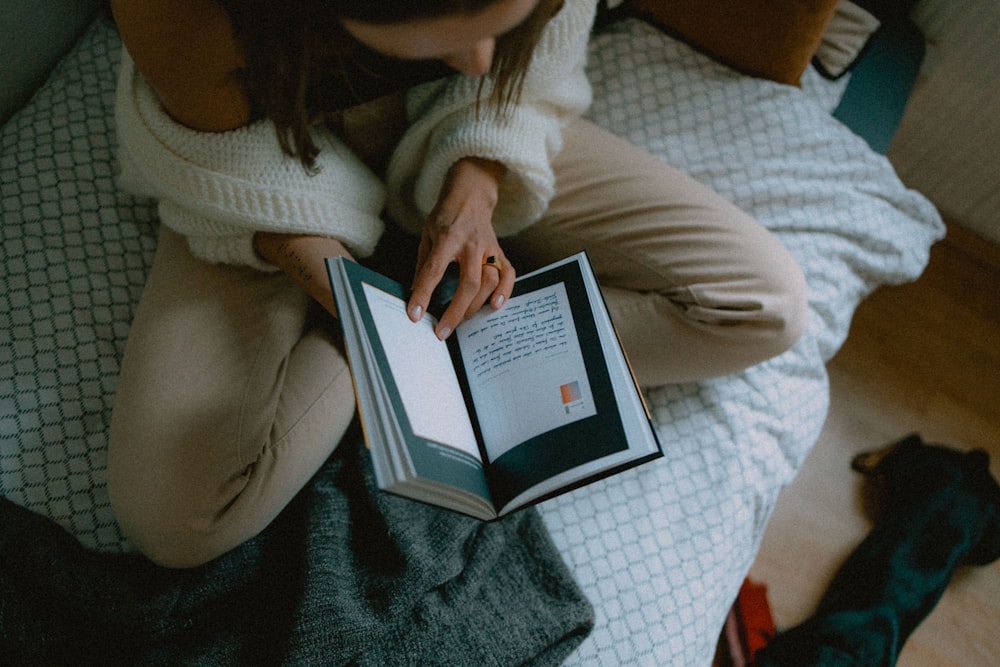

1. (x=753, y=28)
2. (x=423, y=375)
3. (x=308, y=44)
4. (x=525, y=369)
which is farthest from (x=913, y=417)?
(x=308, y=44)

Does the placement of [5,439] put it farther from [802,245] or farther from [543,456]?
[802,245]

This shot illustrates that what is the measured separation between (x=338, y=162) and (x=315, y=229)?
100 mm

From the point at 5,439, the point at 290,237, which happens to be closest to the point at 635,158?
the point at 290,237

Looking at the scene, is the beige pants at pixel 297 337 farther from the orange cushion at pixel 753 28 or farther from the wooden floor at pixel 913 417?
the wooden floor at pixel 913 417

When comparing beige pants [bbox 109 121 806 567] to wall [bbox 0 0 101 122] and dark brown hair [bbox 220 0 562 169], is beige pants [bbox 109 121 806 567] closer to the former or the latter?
dark brown hair [bbox 220 0 562 169]

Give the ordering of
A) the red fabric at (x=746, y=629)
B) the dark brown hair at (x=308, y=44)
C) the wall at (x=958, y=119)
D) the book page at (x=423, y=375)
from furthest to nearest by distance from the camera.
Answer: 1. the wall at (x=958, y=119)
2. the red fabric at (x=746, y=629)
3. the book page at (x=423, y=375)
4. the dark brown hair at (x=308, y=44)

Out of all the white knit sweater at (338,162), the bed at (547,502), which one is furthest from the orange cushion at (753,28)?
the white knit sweater at (338,162)

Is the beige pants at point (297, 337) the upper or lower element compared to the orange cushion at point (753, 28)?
lower

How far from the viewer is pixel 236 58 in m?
0.59

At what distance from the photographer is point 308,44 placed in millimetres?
489

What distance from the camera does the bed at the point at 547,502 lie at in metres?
0.63

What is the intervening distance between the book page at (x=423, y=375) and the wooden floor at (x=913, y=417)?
0.79 meters

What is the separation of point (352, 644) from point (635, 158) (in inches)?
27.5

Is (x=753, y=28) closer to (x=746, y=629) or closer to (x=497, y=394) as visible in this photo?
(x=497, y=394)
